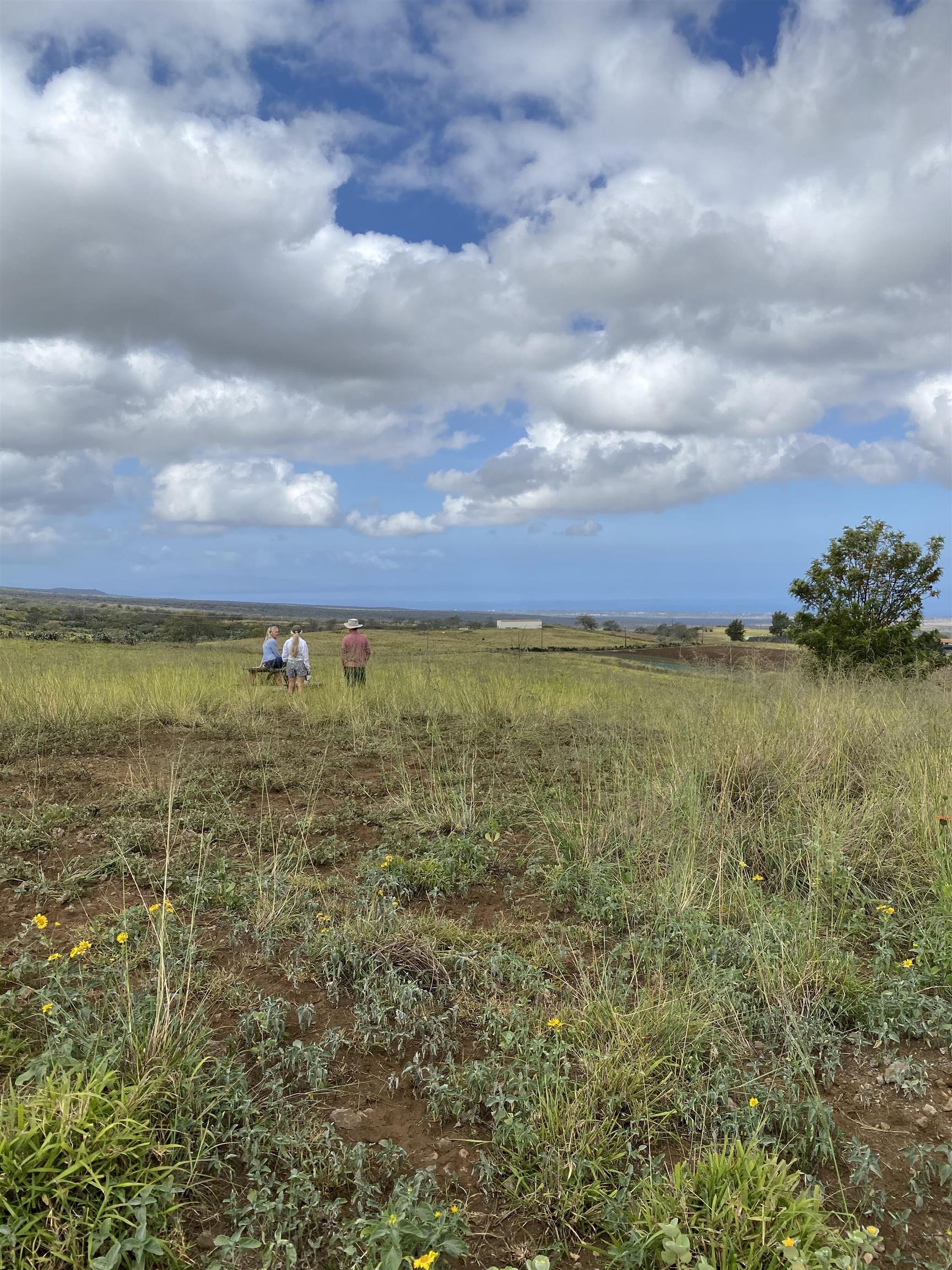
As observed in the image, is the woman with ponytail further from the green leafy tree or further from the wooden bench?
the green leafy tree

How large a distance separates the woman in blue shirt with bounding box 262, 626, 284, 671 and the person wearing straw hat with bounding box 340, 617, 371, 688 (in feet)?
7.28

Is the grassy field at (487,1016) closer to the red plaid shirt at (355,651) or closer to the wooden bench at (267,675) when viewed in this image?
the red plaid shirt at (355,651)

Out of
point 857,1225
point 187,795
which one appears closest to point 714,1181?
point 857,1225

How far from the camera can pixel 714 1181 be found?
217 centimetres

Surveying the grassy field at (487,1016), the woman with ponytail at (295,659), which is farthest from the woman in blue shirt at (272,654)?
the grassy field at (487,1016)

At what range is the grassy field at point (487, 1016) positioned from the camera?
6.86ft

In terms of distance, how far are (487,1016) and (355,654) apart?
10209mm

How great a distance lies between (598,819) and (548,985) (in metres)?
2.09

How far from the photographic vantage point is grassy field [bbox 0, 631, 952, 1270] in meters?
2.09

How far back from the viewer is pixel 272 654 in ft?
49.4

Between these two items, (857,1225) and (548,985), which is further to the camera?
(548,985)

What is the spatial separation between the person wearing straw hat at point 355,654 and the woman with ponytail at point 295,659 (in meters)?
0.72

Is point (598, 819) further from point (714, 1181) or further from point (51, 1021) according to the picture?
point (51, 1021)

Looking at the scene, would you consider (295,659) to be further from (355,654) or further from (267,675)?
(267,675)
